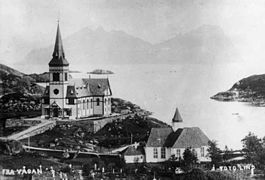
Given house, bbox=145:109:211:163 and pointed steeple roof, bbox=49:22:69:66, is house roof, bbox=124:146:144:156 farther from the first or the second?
pointed steeple roof, bbox=49:22:69:66

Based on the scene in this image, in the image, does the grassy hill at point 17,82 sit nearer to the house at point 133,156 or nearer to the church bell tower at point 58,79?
the church bell tower at point 58,79

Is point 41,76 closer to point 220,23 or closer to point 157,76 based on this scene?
point 157,76

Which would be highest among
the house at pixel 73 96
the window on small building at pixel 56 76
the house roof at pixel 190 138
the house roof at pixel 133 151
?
the window on small building at pixel 56 76

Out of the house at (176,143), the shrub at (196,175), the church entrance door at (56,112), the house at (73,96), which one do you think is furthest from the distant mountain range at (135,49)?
the shrub at (196,175)

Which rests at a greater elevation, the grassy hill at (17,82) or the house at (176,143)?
the grassy hill at (17,82)

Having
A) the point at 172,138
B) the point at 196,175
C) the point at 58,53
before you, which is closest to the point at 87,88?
the point at 58,53

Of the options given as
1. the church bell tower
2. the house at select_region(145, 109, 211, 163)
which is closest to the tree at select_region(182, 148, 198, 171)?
the house at select_region(145, 109, 211, 163)
